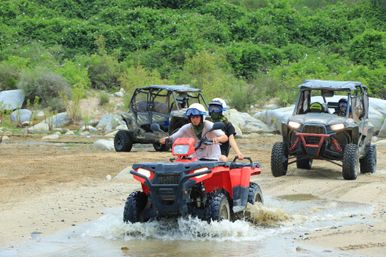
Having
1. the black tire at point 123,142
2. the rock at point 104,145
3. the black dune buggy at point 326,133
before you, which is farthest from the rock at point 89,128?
the black dune buggy at point 326,133

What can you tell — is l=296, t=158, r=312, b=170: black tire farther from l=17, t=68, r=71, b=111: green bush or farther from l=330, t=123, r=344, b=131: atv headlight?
l=17, t=68, r=71, b=111: green bush

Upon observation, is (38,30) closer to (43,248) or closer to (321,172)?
(321,172)

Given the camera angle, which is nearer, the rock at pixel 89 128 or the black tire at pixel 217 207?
the black tire at pixel 217 207

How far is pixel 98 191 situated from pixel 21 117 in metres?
16.0

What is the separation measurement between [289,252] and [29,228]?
3266 mm

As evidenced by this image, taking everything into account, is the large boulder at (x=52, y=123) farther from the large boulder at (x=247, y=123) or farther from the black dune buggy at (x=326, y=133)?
the black dune buggy at (x=326, y=133)

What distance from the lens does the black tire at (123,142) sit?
21000mm

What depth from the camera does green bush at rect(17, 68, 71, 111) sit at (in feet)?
103

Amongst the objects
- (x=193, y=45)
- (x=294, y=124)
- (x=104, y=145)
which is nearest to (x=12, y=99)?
(x=104, y=145)

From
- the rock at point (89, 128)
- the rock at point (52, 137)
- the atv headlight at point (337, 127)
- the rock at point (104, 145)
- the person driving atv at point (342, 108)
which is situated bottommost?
the rock at point (89, 128)

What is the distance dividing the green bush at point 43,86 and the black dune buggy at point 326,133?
1666 centimetres

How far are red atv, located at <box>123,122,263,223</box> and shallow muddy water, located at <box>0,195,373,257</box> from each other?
16 cm

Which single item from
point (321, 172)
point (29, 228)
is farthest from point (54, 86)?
point (29, 228)

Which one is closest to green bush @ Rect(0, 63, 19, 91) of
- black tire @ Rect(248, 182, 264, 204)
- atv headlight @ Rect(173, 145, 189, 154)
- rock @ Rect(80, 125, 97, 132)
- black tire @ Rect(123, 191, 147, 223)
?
rock @ Rect(80, 125, 97, 132)
